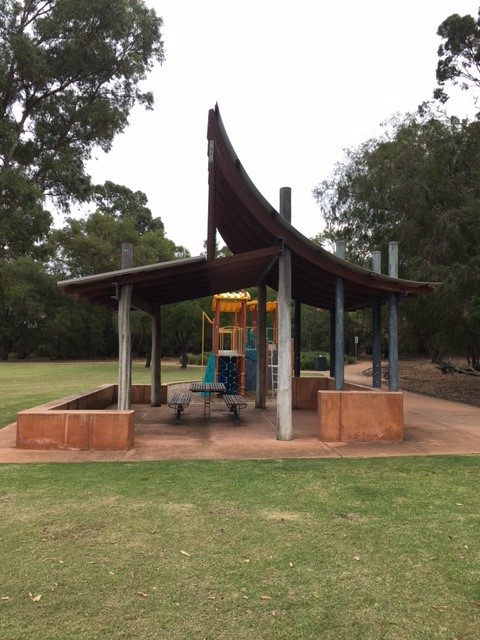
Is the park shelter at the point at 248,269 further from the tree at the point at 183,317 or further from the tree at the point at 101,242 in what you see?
the tree at the point at 101,242

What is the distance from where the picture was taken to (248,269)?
9828 millimetres

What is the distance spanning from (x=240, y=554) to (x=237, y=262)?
5157 millimetres

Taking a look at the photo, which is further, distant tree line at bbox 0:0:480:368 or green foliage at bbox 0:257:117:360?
green foliage at bbox 0:257:117:360

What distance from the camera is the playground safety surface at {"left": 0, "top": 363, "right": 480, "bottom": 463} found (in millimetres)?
7191

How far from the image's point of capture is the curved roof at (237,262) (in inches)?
294

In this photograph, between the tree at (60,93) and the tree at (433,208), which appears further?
the tree at (60,93)

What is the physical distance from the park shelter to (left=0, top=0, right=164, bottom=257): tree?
1080cm

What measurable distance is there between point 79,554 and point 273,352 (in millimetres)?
14281

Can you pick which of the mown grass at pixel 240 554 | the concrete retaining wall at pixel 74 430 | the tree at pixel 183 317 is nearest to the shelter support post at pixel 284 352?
the mown grass at pixel 240 554

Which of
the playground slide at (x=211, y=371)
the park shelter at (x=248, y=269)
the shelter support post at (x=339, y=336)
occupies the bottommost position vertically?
the playground slide at (x=211, y=371)

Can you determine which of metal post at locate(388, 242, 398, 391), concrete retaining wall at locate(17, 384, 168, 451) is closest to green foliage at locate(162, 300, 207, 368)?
metal post at locate(388, 242, 398, 391)

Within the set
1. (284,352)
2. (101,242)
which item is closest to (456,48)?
(284,352)

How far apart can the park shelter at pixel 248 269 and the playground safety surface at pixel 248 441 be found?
2.58ft

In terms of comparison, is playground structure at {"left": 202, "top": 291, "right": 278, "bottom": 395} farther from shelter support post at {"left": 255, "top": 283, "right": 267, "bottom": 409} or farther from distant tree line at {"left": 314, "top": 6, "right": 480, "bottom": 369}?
distant tree line at {"left": 314, "top": 6, "right": 480, "bottom": 369}
